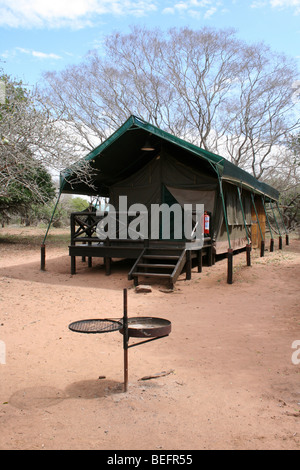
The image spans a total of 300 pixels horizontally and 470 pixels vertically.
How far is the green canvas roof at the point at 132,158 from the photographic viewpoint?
30.8 ft

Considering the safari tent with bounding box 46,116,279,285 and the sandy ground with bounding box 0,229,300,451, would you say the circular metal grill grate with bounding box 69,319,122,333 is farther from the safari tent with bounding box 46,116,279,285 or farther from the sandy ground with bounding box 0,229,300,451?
the safari tent with bounding box 46,116,279,285

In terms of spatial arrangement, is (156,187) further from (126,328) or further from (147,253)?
(126,328)

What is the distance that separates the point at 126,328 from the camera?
3.47 metres

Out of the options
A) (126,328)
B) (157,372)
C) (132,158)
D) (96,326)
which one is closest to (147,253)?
(132,158)

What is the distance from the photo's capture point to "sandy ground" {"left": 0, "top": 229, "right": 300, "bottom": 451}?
9.09 feet

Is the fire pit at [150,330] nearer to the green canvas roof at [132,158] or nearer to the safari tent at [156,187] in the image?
the safari tent at [156,187]

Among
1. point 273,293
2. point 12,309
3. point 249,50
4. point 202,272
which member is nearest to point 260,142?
point 249,50

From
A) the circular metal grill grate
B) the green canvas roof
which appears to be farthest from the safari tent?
the circular metal grill grate

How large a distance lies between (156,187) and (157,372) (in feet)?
26.9

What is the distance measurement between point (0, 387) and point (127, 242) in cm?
666

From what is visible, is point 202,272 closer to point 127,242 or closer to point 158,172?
point 127,242

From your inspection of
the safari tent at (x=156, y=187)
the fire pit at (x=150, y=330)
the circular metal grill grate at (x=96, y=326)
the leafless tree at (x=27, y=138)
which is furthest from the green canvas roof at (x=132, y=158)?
the fire pit at (x=150, y=330)

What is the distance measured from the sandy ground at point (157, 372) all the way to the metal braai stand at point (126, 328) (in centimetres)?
46
